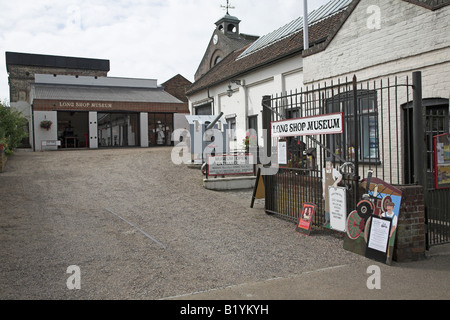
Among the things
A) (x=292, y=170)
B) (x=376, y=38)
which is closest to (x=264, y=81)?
(x=376, y=38)

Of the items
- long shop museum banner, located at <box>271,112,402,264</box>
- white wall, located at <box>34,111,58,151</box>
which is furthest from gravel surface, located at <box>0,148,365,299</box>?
white wall, located at <box>34,111,58,151</box>

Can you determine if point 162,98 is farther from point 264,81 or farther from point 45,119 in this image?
point 264,81

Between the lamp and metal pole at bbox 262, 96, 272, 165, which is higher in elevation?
the lamp

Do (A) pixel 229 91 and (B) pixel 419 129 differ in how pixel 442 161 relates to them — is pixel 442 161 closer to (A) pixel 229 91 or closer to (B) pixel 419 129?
(B) pixel 419 129

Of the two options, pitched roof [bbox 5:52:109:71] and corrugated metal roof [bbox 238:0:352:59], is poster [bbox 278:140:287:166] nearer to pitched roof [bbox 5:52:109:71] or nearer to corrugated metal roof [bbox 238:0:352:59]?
corrugated metal roof [bbox 238:0:352:59]

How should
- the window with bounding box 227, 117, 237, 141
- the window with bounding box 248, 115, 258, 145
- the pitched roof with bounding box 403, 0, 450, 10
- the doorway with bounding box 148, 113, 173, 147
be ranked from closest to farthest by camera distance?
the pitched roof with bounding box 403, 0, 450, 10 → the window with bounding box 248, 115, 258, 145 → the window with bounding box 227, 117, 237, 141 → the doorway with bounding box 148, 113, 173, 147

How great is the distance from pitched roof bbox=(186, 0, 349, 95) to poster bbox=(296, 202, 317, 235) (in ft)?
18.5

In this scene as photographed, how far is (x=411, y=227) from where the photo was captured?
5.54 m

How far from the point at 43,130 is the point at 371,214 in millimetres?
27599

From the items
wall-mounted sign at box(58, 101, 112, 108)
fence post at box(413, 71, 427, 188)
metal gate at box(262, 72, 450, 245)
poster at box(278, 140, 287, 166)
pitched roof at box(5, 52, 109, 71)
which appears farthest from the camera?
pitched roof at box(5, 52, 109, 71)

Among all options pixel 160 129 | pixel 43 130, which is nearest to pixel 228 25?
pixel 160 129

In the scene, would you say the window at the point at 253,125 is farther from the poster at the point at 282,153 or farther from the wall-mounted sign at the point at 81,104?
the wall-mounted sign at the point at 81,104

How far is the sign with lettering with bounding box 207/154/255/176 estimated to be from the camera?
1261cm

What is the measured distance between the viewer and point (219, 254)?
582cm
